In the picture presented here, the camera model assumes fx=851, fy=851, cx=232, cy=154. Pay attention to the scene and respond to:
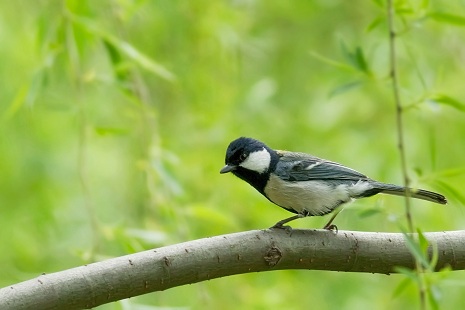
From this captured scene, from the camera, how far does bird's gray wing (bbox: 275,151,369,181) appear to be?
10.4 ft

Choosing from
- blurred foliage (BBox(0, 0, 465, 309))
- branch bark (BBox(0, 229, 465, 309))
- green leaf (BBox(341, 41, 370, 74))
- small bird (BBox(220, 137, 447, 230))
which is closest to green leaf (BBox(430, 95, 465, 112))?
green leaf (BBox(341, 41, 370, 74))

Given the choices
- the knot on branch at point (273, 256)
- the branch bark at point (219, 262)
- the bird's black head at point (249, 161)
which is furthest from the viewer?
the bird's black head at point (249, 161)

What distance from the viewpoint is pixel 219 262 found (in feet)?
7.20

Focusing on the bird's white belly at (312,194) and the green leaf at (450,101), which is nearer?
the green leaf at (450,101)

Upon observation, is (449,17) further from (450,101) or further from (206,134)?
(206,134)

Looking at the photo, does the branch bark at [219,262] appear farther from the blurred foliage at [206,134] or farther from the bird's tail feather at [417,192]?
the blurred foliage at [206,134]

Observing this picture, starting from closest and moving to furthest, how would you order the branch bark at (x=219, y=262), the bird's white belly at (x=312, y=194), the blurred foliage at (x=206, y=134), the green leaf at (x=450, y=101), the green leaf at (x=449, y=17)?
1. the branch bark at (x=219, y=262)
2. the green leaf at (x=450, y=101)
3. the green leaf at (x=449, y=17)
4. the bird's white belly at (x=312, y=194)
5. the blurred foliage at (x=206, y=134)

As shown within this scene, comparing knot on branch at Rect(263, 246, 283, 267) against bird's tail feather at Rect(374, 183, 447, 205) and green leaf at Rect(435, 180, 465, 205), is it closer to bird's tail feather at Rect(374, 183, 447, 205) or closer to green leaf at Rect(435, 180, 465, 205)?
green leaf at Rect(435, 180, 465, 205)

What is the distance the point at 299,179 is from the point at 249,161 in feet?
0.67

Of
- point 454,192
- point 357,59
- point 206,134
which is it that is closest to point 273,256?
point 454,192

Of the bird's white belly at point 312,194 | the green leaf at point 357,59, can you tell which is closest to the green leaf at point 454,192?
the green leaf at point 357,59

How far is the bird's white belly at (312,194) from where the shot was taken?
3102mm

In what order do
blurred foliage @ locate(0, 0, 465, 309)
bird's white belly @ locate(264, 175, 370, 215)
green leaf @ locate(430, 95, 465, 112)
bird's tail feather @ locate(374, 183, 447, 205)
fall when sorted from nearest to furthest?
green leaf @ locate(430, 95, 465, 112), bird's tail feather @ locate(374, 183, 447, 205), bird's white belly @ locate(264, 175, 370, 215), blurred foliage @ locate(0, 0, 465, 309)

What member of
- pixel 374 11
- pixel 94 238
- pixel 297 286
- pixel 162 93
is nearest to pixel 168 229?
pixel 94 238
